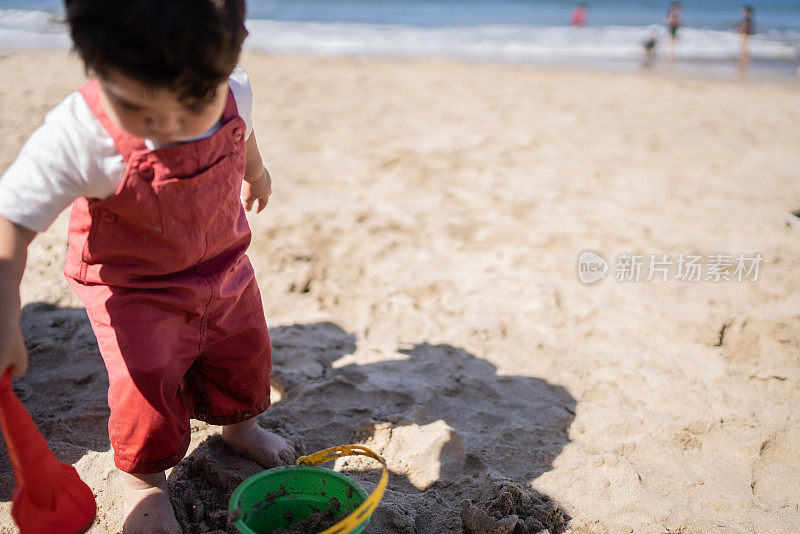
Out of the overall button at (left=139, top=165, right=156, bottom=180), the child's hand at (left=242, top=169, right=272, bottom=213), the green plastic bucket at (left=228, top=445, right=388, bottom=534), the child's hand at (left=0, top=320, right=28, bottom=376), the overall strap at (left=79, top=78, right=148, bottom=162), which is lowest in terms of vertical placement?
the green plastic bucket at (left=228, top=445, right=388, bottom=534)

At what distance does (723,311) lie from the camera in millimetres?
2555

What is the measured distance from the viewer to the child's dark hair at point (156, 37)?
3.23ft

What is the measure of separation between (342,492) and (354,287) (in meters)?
1.35

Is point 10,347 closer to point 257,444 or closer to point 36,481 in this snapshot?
point 36,481

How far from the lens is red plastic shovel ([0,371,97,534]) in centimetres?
129

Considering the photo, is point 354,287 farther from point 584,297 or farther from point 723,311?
point 723,311

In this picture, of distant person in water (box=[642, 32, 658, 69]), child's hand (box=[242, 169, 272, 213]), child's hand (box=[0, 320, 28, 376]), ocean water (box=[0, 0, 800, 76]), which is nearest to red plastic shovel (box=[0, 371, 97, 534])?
child's hand (box=[0, 320, 28, 376])

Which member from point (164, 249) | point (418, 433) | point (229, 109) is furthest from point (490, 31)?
point (164, 249)

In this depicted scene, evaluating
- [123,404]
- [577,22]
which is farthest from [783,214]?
[577,22]

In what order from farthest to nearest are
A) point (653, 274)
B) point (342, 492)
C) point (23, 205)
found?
Answer: point (653, 274), point (342, 492), point (23, 205)

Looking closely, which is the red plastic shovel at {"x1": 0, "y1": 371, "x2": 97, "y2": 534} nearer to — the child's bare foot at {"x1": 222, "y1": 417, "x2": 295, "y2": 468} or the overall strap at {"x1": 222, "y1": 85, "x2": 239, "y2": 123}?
the child's bare foot at {"x1": 222, "y1": 417, "x2": 295, "y2": 468}

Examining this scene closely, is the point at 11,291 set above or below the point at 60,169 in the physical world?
below

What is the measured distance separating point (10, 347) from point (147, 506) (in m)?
0.52

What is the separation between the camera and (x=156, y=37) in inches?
38.9
